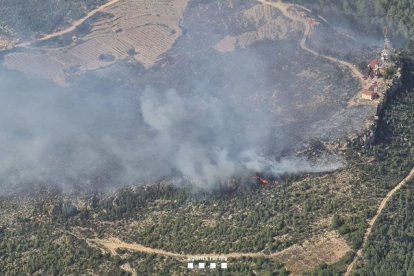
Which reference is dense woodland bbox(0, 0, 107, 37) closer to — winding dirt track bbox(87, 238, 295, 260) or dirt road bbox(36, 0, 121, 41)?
dirt road bbox(36, 0, 121, 41)

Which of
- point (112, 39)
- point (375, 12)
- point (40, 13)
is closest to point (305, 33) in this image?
point (375, 12)

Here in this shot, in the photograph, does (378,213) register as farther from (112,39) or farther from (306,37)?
(112,39)

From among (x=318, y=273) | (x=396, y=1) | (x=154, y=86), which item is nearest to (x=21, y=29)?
(x=154, y=86)

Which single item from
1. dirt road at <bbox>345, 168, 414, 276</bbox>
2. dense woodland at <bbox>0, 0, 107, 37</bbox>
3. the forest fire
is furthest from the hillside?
dense woodland at <bbox>0, 0, 107, 37</bbox>

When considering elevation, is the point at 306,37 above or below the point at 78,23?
above

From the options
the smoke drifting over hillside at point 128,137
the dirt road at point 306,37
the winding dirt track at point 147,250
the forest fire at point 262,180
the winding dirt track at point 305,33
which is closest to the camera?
the winding dirt track at point 147,250

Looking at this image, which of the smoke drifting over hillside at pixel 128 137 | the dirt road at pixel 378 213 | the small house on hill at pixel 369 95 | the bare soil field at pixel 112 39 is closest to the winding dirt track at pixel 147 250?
the dirt road at pixel 378 213

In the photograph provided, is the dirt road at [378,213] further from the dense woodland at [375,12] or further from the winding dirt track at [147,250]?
the dense woodland at [375,12]
